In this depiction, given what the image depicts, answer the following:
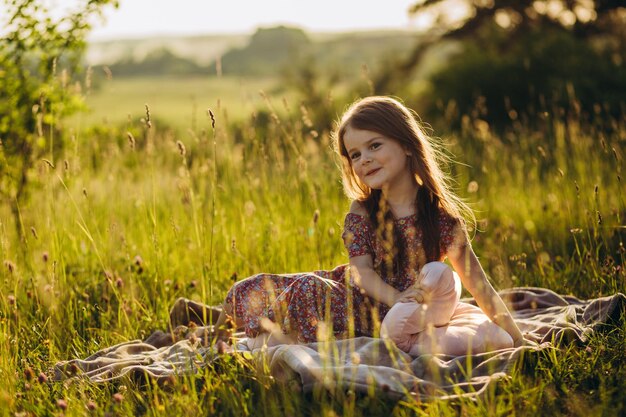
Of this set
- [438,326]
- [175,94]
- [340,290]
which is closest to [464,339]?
[438,326]

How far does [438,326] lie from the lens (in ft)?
10.2

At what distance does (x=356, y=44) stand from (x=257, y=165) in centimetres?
4286

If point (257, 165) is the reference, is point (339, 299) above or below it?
below

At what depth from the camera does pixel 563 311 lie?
363cm

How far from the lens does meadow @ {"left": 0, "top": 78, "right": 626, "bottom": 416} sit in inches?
103

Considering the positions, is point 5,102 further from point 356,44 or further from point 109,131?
point 356,44

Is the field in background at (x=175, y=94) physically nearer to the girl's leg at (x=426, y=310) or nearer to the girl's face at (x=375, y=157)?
the girl's face at (x=375, y=157)

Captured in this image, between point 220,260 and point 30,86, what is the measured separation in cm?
184

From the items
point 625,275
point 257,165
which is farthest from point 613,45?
point 625,275

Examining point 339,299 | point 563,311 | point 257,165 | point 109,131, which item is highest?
point 109,131

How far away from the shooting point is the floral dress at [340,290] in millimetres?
3211

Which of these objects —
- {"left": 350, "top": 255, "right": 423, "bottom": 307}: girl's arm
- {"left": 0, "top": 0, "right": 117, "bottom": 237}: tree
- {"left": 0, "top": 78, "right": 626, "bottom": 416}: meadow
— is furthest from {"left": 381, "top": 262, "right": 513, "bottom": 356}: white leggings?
{"left": 0, "top": 0, "right": 117, "bottom": 237}: tree

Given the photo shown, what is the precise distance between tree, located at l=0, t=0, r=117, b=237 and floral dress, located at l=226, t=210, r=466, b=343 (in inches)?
78.5

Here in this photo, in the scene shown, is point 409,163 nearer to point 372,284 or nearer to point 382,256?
point 382,256
